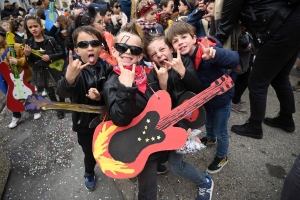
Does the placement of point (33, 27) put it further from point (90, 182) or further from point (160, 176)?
point (160, 176)

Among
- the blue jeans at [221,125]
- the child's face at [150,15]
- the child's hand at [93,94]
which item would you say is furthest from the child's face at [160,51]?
the child's face at [150,15]

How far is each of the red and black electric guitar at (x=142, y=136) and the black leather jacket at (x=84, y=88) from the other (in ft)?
1.08

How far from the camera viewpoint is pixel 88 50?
157 centimetres

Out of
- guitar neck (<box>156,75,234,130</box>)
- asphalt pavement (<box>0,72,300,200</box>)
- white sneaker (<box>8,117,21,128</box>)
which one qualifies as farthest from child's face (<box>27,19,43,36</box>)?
guitar neck (<box>156,75,234,130</box>)

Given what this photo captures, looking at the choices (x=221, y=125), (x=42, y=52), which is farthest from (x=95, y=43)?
(x=42, y=52)

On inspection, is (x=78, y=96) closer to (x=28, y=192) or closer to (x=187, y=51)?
(x=187, y=51)

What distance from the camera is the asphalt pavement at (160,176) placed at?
6.06 ft

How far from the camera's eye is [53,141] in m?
2.70

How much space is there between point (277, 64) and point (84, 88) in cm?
178

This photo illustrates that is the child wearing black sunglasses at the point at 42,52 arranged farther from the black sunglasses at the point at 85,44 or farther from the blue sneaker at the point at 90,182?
the blue sneaker at the point at 90,182

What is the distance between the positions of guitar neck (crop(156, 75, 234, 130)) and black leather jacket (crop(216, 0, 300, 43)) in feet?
2.33

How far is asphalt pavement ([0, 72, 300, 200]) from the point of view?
185 cm

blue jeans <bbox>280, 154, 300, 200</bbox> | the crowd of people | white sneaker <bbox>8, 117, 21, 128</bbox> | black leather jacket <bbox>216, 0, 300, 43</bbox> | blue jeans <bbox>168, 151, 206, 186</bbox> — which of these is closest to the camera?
blue jeans <bbox>280, 154, 300, 200</bbox>

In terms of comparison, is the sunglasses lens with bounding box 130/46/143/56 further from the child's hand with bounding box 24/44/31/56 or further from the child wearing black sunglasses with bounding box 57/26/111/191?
the child's hand with bounding box 24/44/31/56
